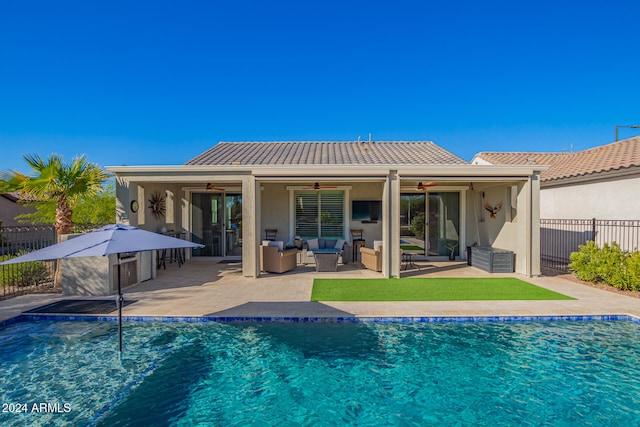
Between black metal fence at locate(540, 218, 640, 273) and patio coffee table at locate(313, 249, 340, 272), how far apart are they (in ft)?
25.7

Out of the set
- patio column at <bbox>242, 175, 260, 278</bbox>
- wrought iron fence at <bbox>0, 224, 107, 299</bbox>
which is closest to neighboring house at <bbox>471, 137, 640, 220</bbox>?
patio column at <bbox>242, 175, 260, 278</bbox>

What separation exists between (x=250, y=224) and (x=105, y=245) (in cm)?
563

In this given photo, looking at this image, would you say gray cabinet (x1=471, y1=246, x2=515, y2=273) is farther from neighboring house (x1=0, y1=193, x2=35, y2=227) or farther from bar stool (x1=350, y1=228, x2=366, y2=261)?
neighboring house (x1=0, y1=193, x2=35, y2=227)

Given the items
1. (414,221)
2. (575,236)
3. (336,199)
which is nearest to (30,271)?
(336,199)

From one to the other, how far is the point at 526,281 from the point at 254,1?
14.0 meters

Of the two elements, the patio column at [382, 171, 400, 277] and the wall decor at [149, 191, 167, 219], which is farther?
the wall decor at [149, 191, 167, 219]

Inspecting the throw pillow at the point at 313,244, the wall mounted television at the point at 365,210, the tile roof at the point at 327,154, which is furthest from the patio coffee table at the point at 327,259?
the tile roof at the point at 327,154

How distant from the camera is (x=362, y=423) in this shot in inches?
151

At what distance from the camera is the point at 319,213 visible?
14180 mm

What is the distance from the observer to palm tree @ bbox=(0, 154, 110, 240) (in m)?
8.69

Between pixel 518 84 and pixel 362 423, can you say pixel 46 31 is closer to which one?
pixel 362 423

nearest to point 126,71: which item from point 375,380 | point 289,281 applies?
point 289,281

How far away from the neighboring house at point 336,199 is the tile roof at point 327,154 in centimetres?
5

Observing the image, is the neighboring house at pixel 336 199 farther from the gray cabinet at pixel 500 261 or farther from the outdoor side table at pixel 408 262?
the outdoor side table at pixel 408 262
